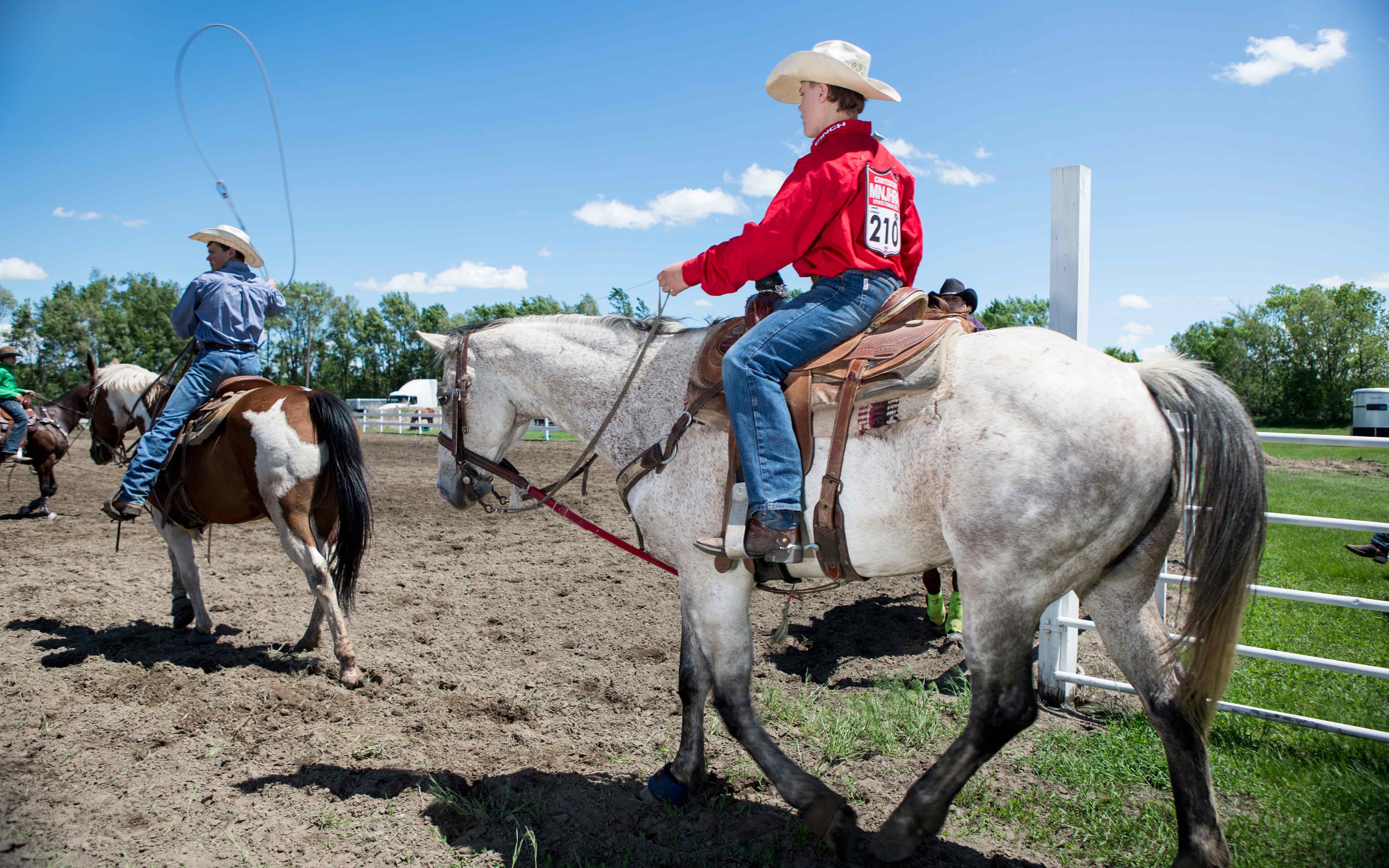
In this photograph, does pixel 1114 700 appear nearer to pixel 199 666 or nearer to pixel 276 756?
pixel 276 756

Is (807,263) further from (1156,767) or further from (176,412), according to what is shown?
(176,412)

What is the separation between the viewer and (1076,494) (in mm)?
2162

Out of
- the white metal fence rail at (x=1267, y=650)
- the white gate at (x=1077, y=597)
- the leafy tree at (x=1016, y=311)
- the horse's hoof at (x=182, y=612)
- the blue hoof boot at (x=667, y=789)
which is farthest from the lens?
the leafy tree at (x=1016, y=311)

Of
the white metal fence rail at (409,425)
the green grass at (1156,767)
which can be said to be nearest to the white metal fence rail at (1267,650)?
the green grass at (1156,767)

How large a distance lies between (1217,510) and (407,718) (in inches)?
158

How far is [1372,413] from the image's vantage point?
121 feet

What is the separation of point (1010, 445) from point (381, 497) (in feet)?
34.3

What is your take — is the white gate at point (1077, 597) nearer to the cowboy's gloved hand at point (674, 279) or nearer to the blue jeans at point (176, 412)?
the cowboy's gloved hand at point (674, 279)

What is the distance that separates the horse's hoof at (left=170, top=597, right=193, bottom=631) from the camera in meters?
5.30

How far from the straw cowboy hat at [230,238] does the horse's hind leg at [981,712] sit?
5769mm

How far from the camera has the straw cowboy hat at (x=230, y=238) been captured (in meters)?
5.32

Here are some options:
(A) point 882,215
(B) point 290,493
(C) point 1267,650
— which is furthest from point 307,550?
(C) point 1267,650

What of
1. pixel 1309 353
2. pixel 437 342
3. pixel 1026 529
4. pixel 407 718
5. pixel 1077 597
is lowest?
pixel 407 718

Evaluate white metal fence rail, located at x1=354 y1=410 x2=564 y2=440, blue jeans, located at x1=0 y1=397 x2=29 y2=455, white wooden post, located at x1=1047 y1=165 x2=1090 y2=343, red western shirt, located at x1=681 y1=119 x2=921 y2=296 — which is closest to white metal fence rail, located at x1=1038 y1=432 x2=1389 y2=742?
white wooden post, located at x1=1047 y1=165 x2=1090 y2=343
